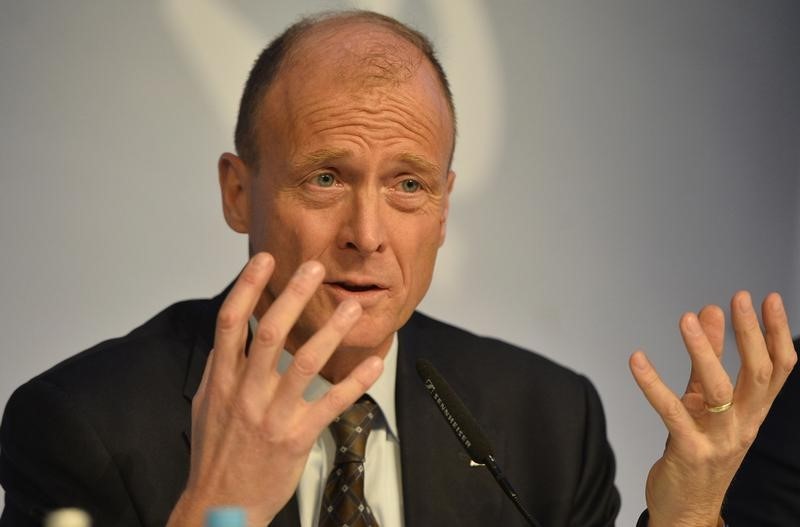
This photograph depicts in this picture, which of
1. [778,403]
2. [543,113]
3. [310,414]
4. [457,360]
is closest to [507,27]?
[543,113]

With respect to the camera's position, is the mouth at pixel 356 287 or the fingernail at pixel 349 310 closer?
the fingernail at pixel 349 310

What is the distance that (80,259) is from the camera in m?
2.54

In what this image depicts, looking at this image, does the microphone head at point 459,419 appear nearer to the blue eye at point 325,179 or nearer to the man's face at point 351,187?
the man's face at point 351,187

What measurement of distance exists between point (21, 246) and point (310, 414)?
3.54 ft

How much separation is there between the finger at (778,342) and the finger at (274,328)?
2.69 feet

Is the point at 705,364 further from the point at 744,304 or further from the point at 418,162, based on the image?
the point at 418,162

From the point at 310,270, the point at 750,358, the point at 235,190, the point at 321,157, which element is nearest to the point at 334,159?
the point at 321,157

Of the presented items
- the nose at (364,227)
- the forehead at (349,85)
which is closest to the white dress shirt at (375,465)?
the nose at (364,227)

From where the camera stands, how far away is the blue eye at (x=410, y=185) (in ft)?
7.40

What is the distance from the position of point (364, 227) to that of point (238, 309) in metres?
0.50

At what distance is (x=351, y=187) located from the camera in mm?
2201

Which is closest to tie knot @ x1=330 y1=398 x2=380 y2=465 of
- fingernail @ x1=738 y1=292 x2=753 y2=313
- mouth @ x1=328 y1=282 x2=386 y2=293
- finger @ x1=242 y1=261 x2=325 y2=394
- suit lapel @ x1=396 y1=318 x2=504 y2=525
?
suit lapel @ x1=396 y1=318 x2=504 y2=525

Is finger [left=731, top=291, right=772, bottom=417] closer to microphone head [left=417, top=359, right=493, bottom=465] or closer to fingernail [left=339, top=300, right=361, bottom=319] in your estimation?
microphone head [left=417, top=359, right=493, bottom=465]

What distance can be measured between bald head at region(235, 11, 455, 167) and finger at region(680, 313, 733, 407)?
76 cm
